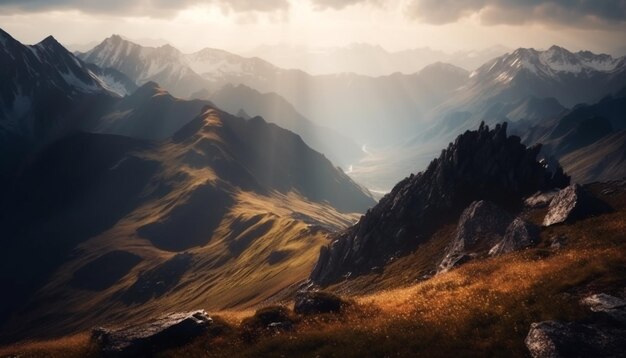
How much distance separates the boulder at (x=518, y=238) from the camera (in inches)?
1674

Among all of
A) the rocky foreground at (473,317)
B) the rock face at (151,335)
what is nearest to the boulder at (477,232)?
the rocky foreground at (473,317)

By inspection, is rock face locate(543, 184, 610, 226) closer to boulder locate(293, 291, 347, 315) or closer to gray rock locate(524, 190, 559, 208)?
gray rock locate(524, 190, 559, 208)

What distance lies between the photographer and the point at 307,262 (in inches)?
5413

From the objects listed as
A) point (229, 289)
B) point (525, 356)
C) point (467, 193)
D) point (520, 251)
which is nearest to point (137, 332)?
point (525, 356)

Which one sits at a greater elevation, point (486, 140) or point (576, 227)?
point (486, 140)

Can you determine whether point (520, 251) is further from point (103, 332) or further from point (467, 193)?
point (467, 193)

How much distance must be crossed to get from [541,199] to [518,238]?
2333cm

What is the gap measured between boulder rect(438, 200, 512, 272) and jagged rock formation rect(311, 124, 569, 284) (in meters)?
16.0

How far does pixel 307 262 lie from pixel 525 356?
116 metres

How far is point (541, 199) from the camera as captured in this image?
6359 centimetres

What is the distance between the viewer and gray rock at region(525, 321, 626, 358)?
2200cm

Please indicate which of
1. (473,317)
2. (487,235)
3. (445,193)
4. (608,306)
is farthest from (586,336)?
(445,193)

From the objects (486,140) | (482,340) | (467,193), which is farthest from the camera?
(486,140)

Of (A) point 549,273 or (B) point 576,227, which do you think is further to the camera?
(B) point 576,227
